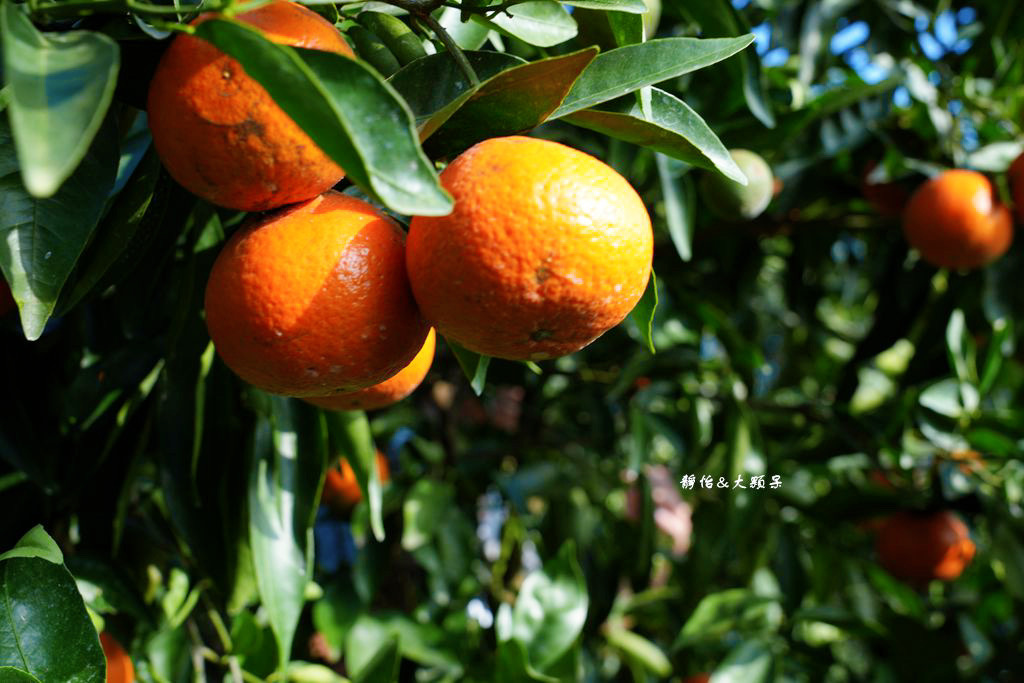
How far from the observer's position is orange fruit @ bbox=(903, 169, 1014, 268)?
1.34 metres

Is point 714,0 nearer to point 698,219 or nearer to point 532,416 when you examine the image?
point 698,219

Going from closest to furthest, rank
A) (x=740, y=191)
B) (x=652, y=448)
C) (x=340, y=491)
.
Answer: (x=740, y=191) → (x=340, y=491) → (x=652, y=448)

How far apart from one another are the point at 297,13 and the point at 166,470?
463mm

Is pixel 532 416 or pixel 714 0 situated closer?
pixel 714 0

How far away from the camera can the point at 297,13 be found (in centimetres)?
55

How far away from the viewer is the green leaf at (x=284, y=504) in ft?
2.67

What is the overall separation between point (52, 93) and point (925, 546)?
1559mm

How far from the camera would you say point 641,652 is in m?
1.60

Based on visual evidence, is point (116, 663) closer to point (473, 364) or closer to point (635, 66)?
point (473, 364)

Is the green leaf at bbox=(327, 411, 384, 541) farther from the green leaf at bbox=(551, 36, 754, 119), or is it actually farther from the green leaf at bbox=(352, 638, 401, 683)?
the green leaf at bbox=(551, 36, 754, 119)

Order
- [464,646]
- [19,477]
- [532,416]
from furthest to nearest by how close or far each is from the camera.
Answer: [532,416] < [464,646] < [19,477]

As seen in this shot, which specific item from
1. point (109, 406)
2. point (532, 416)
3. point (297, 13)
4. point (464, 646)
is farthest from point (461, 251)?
point (532, 416)

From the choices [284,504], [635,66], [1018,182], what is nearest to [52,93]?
[635,66]

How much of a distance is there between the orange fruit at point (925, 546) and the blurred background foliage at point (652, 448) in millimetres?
41
